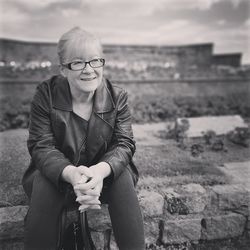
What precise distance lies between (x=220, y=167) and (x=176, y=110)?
2.78 meters

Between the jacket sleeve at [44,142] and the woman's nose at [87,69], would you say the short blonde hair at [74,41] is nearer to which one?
the woman's nose at [87,69]

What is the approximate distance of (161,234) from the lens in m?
2.42

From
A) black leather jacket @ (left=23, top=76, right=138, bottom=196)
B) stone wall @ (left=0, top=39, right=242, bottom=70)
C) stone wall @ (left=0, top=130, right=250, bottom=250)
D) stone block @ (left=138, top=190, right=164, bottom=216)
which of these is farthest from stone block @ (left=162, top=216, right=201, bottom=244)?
stone wall @ (left=0, top=39, right=242, bottom=70)

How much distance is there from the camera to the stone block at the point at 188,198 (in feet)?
7.95

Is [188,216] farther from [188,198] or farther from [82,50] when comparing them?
[82,50]

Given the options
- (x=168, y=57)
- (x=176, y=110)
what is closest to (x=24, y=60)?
(x=168, y=57)

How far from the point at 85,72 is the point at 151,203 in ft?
3.58

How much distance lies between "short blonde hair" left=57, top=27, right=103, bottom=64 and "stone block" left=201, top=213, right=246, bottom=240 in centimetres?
158

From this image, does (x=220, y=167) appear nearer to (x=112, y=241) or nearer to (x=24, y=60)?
(x=112, y=241)

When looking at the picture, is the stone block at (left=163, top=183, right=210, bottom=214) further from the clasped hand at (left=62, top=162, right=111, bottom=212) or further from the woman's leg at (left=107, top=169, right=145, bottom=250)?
the clasped hand at (left=62, top=162, right=111, bottom=212)

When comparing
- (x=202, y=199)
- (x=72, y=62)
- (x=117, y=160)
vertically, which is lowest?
(x=202, y=199)

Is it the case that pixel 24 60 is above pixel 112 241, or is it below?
above

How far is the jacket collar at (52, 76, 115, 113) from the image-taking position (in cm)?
205

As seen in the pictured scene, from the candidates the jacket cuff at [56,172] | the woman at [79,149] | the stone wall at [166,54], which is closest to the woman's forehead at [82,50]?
the woman at [79,149]
